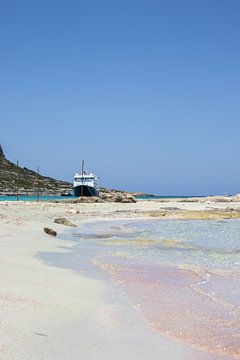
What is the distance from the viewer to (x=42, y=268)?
11.1 metres

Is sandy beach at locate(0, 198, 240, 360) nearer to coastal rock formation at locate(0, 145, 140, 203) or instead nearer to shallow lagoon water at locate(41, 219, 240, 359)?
shallow lagoon water at locate(41, 219, 240, 359)

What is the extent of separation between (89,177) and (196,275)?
81.2 meters

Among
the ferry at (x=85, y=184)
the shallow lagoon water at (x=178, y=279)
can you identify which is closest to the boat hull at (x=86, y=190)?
the ferry at (x=85, y=184)

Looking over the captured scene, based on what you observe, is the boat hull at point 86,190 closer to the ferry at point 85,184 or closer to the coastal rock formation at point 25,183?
the ferry at point 85,184

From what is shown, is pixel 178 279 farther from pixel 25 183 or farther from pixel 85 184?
pixel 25 183

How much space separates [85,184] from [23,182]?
149 ft

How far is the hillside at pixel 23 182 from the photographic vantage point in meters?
121

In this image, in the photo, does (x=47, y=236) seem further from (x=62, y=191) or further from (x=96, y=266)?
(x=62, y=191)

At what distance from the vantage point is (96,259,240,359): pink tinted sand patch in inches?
256

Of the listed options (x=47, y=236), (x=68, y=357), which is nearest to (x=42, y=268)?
(x=68, y=357)

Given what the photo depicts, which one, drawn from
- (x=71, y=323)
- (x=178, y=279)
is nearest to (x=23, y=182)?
(x=178, y=279)

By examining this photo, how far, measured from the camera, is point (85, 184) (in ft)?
298

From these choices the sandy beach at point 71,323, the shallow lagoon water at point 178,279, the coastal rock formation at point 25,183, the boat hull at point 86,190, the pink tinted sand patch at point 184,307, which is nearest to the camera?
the sandy beach at point 71,323

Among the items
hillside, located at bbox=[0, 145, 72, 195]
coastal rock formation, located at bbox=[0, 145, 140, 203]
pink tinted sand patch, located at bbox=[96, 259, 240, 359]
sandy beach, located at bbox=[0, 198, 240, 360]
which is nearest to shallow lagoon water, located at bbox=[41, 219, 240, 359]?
pink tinted sand patch, located at bbox=[96, 259, 240, 359]
